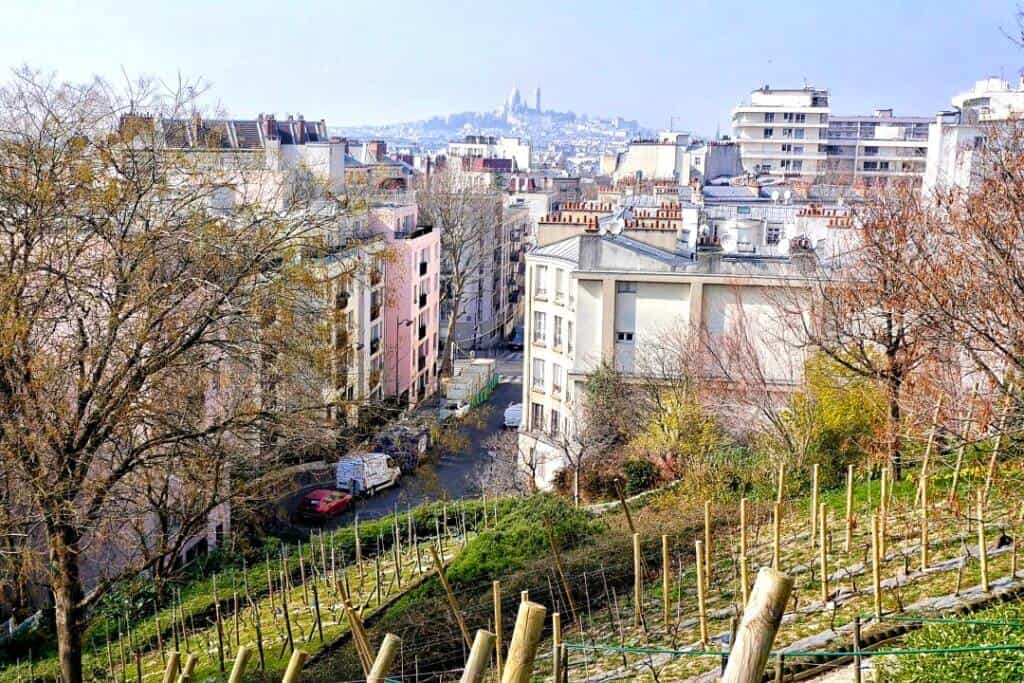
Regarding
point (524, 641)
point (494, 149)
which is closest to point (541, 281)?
point (524, 641)

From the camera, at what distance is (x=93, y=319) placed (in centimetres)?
1206

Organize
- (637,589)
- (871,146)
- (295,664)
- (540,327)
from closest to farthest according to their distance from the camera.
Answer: (295,664), (637,589), (540,327), (871,146)

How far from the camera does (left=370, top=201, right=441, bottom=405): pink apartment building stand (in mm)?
38344

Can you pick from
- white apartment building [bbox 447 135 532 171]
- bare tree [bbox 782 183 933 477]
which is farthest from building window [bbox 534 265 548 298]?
white apartment building [bbox 447 135 532 171]

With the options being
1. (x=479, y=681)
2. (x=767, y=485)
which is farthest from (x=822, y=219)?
(x=479, y=681)

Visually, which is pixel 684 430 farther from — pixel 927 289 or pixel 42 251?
pixel 42 251

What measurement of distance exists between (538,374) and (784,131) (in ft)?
228

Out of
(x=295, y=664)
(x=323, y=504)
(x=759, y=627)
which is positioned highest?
(x=759, y=627)

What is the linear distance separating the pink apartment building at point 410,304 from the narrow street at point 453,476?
3095 millimetres

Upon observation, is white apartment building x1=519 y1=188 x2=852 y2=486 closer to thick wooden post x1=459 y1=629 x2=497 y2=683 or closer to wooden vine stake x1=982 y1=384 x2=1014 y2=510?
wooden vine stake x1=982 y1=384 x2=1014 y2=510

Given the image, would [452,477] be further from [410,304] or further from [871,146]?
[871,146]

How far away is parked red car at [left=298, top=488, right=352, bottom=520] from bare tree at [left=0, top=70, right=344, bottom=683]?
13832mm

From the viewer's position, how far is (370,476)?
28.5m

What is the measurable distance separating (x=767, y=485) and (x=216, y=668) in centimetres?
863
